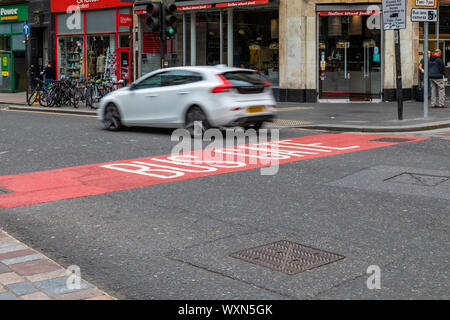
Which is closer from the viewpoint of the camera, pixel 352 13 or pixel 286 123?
pixel 286 123

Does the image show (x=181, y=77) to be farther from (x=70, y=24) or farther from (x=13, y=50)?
(x=13, y=50)

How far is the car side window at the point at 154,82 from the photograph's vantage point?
46.5ft

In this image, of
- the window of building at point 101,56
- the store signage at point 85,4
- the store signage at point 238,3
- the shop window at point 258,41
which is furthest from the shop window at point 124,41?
the shop window at point 258,41

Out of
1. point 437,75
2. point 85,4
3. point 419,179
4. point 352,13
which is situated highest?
point 85,4

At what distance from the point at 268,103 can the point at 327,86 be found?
10.4 meters

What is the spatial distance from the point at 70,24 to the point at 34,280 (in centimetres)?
2947

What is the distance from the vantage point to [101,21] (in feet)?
100

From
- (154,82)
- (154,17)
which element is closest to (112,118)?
(154,82)

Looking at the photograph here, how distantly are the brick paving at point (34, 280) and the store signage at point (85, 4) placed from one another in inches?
992

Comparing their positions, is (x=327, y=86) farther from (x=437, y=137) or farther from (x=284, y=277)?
(x=284, y=277)

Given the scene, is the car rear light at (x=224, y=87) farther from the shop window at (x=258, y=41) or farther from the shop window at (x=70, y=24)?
the shop window at (x=70, y=24)

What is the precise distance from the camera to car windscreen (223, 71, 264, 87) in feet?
43.5
